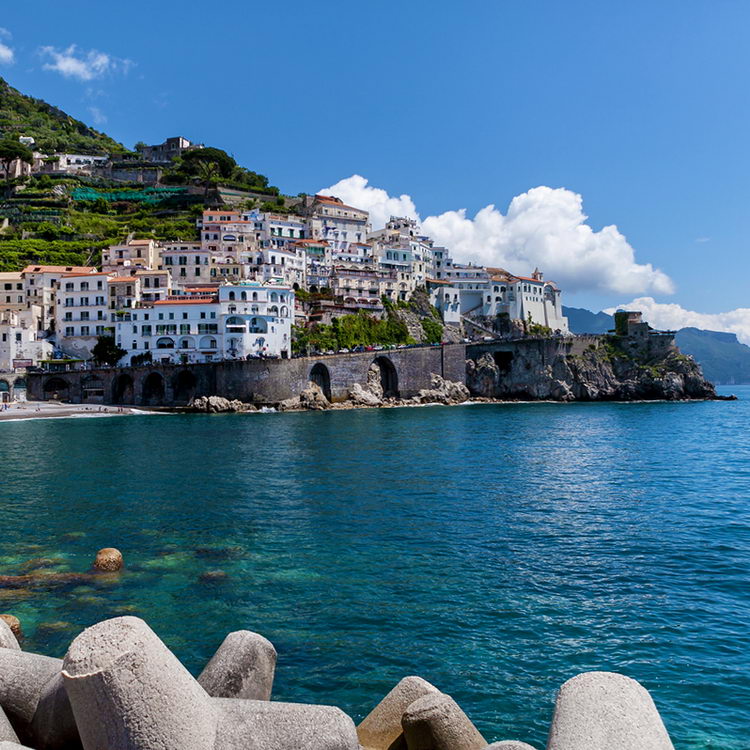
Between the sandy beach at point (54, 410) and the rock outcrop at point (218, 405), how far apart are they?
21.6 ft

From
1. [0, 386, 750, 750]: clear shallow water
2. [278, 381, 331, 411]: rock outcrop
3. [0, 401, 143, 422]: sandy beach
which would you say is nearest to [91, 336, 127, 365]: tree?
[0, 401, 143, 422]: sandy beach

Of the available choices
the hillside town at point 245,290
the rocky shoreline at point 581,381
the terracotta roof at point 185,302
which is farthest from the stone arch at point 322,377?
the rocky shoreline at point 581,381

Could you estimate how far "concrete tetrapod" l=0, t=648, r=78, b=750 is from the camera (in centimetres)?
631

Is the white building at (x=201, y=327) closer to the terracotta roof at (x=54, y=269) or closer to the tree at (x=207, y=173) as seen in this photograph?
the terracotta roof at (x=54, y=269)

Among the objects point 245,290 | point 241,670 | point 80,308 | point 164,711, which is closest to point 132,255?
point 80,308

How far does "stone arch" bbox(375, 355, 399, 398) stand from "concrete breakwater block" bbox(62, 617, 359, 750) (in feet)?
274

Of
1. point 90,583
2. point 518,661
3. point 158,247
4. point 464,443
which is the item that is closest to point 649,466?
point 464,443

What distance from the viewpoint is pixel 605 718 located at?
5.03m

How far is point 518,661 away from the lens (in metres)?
11.5

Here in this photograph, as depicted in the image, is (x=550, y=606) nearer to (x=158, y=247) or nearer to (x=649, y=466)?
(x=649, y=466)

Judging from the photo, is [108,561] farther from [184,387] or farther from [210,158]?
[210,158]

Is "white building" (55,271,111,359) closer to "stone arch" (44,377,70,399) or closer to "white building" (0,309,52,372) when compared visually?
"white building" (0,309,52,372)

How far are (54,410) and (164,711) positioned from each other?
74.6 meters

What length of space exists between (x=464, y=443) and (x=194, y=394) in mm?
45275
